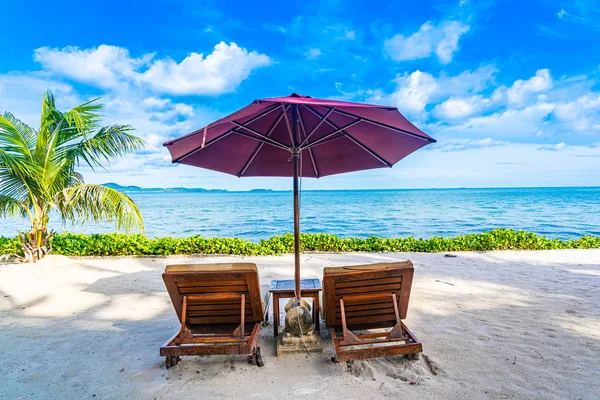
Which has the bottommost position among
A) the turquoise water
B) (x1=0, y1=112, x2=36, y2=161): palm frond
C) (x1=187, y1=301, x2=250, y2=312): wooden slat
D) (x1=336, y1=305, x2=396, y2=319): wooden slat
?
the turquoise water

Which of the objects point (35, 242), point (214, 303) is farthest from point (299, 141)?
point (35, 242)

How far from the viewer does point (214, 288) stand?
3.34m

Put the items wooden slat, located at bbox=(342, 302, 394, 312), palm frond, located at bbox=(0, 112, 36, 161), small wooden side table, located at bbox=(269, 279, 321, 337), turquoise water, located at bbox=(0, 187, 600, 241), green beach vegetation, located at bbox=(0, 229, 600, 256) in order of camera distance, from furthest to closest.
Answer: turquoise water, located at bbox=(0, 187, 600, 241) → green beach vegetation, located at bbox=(0, 229, 600, 256) → palm frond, located at bbox=(0, 112, 36, 161) → small wooden side table, located at bbox=(269, 279, 321, 337) → wooden slat, located at bbox=(342, 302, 394, 312)

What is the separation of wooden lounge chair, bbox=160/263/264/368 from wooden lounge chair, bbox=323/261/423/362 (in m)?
0.74

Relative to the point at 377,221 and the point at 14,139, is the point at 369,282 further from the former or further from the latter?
the point at 377,221

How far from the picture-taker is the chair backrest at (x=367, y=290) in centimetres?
333

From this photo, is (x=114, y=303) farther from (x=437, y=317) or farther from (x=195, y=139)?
(x=437, y=317)

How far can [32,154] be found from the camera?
25.4 feet

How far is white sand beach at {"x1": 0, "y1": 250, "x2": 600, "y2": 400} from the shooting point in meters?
2.92

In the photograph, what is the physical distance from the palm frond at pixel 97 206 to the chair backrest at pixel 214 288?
18.0ft

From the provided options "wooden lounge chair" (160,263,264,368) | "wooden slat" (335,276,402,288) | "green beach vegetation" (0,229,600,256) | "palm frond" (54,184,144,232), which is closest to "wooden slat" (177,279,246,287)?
"wooden lounge chair" (160,263,264,368)

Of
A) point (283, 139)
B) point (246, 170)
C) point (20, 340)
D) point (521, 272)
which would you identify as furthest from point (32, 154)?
point (521, 272)

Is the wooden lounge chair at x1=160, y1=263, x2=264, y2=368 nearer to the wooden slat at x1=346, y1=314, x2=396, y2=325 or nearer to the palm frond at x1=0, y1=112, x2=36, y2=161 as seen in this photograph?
the wooden slat at x1=346, y1=314, x2=396, y2=325

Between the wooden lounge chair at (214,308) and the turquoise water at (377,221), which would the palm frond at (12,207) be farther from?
the wooden lounge chair at (214,308)
